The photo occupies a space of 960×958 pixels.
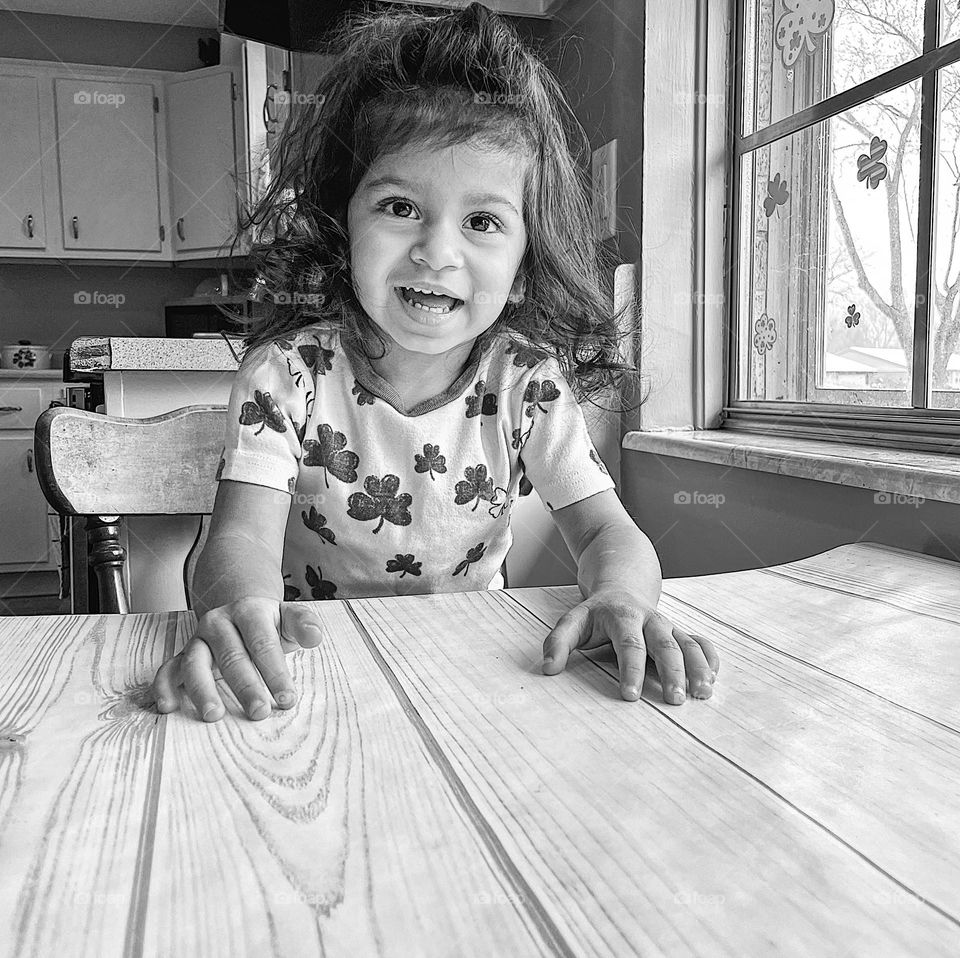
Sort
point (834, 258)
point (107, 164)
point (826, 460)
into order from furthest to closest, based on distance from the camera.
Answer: point (107, 164)
point (834, 258)
point (826, 460)

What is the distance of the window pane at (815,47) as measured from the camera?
1.42 meters

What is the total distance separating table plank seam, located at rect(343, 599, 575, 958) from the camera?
0.88 ft

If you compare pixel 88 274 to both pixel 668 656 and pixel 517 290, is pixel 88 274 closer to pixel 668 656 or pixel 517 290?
pixel 517 290

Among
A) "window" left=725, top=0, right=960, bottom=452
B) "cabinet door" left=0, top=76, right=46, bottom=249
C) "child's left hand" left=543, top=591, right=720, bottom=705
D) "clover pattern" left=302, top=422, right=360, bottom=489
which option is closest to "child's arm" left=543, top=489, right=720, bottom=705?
"child's left hand" left=543, top=591, right=720, bottom=705

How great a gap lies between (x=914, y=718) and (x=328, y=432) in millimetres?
702

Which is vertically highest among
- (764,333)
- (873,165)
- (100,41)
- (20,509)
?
(100,41)

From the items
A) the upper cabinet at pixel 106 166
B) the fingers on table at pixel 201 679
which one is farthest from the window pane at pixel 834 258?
the upper cabinet at pixel 106 166

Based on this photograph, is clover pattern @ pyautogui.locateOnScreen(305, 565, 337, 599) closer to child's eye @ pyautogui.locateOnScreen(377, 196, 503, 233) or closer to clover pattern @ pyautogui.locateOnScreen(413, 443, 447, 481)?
clover pattern @ pyautogui.locateOnScreen(413, 443, 447, 481)

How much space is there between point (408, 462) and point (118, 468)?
321 millimetres

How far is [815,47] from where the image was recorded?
161 cm

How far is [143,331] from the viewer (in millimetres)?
4434

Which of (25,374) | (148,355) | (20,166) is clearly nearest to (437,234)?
(148,355)

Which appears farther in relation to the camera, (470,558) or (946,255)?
(946,255)

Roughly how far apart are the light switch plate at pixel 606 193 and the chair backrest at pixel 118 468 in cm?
118
